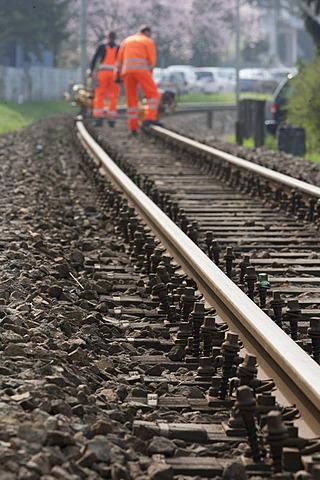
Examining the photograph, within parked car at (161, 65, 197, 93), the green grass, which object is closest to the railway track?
the green grass

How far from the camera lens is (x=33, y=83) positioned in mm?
57406

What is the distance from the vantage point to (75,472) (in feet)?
12.7

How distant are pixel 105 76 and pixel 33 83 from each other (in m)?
29.6

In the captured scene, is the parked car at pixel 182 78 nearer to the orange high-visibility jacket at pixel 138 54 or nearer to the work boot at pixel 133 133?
the work boot at pixel 133 133

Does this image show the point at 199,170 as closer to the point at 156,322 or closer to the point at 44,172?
the point at 44,172

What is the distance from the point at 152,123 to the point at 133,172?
40.4ft

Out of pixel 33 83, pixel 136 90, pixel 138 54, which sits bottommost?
pixel 33 83

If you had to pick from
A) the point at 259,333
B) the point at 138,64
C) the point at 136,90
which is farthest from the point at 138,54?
the point at 259,333

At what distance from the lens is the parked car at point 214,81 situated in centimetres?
7288

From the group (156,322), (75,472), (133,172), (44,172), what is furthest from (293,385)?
(44,172)

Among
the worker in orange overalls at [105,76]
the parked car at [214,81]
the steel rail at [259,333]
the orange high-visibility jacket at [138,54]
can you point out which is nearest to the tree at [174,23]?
the parked car at [214,81]

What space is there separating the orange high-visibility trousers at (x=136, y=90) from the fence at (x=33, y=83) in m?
24.5

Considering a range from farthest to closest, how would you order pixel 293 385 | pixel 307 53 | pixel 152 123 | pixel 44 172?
pixel 307 53, pixel 152 123, pixel 44 172, pixel 293 385

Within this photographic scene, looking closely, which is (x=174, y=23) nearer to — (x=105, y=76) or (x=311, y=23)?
(x=105, y=76)
